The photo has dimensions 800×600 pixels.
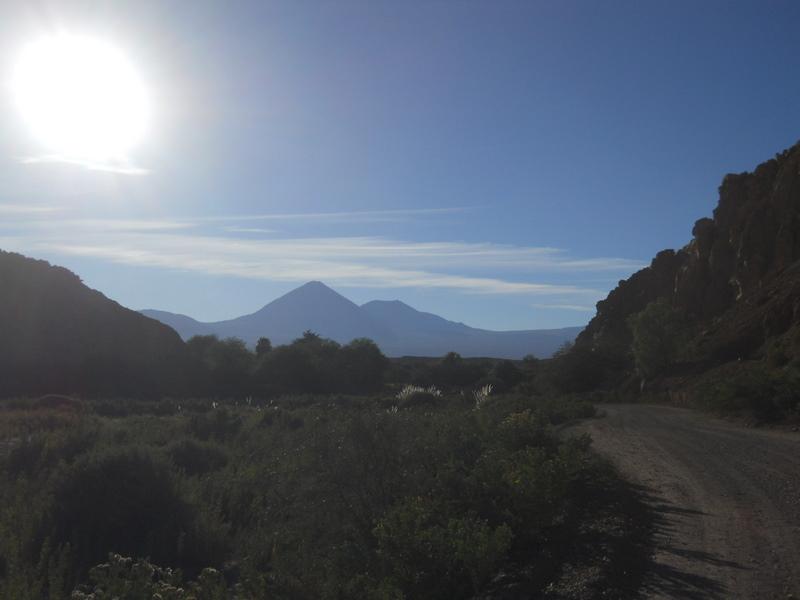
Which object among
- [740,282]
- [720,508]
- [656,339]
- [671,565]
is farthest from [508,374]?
[671,565]

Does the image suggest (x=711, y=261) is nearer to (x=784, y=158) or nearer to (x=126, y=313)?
(x=784, y=158)

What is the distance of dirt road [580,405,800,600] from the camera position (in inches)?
279

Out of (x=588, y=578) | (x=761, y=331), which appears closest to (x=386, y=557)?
(x=588, y=578)

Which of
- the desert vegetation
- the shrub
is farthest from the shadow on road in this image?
the shrub

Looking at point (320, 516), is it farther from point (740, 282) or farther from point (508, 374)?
point (508, 374)

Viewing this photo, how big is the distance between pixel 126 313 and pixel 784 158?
57.9 meters

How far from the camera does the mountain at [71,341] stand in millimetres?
59656

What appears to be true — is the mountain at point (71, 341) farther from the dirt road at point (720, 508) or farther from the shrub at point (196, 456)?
the dirt road at point (720, 508)

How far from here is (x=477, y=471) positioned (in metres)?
10.5

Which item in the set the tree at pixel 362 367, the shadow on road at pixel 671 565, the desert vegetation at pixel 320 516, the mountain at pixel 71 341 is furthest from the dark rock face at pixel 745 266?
the mountain at pixel 71 341

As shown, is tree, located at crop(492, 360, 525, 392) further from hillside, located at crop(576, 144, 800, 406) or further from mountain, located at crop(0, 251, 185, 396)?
mountain, located at crop(0, 251, 185, 396)

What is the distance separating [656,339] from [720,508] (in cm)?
4043

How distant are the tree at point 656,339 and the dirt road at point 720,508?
1168 inches

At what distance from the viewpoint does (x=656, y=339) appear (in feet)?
160
